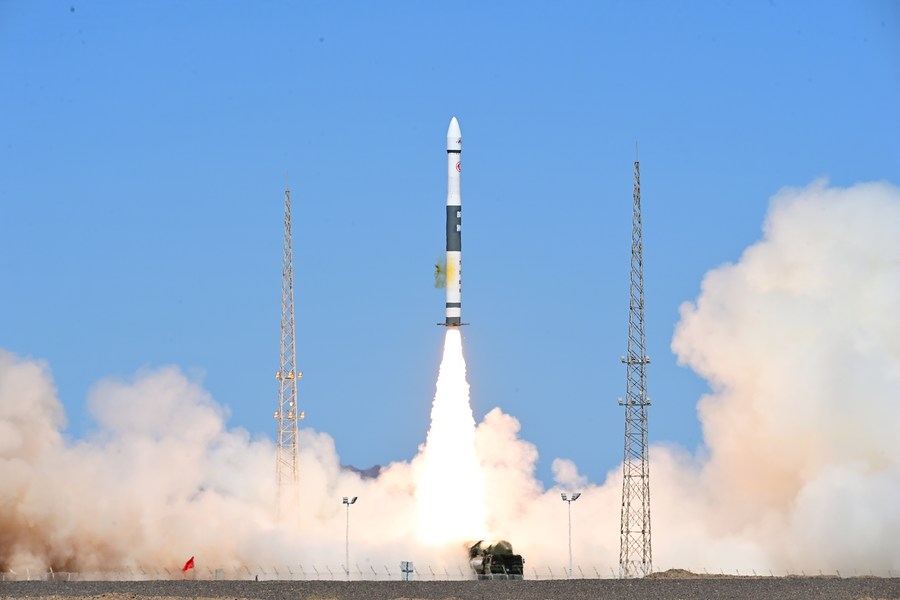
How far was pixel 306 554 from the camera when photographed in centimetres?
12825

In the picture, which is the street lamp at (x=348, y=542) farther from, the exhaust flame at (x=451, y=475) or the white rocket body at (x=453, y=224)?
the white rocket body at (x=453, y=224)

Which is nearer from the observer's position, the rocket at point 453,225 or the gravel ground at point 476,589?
the gravel ground at point 476,589

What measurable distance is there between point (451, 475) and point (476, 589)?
15.9m

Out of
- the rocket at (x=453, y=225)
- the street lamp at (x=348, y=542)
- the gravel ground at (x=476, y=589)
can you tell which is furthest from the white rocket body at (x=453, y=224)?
the gravel ground at (x=476, y=589)

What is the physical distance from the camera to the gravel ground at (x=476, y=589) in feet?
355

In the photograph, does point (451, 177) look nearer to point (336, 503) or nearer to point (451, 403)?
point (451, 403)

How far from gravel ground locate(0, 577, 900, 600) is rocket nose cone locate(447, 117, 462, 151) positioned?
20305 millimetres

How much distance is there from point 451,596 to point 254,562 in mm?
22375

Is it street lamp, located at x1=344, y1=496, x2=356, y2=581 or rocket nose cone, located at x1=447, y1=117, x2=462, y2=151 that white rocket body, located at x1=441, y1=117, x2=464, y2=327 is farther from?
street lamp, located at x1=344, y1=496, x2=356, y2=581

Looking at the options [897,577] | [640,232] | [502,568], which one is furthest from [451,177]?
[897,577]

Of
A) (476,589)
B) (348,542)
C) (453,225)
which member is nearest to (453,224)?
(453,225)

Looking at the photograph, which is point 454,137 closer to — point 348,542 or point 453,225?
point 453,225

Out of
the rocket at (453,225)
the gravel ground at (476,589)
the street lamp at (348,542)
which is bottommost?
the gravel ground at (476,589)

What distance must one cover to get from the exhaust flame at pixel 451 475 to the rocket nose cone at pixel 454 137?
992 cm
